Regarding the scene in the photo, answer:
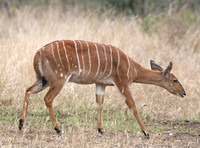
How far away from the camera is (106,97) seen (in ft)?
21.8

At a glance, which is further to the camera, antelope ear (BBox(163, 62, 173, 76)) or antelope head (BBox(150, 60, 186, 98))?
antelope head (BBox(150, 60, 186, 98))

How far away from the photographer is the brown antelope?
4809 mm

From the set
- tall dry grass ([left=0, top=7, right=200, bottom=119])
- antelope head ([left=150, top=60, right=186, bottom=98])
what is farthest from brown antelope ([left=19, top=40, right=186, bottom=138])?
tall dry grass ([left=0, top=7, right=200, bottom=119])

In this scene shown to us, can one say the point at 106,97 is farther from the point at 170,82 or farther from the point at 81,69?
the point at 81,69

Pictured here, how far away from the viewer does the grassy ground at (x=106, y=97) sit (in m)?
4.82

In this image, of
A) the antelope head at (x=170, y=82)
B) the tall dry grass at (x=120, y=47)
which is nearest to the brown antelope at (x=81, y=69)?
the antelope head at (x=170, y=82)

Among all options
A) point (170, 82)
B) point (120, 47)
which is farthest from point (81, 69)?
point (120, 47)

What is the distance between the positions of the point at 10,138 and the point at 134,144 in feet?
4.61

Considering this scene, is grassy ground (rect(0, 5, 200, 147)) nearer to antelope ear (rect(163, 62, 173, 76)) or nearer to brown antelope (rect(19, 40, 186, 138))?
brown antelope (rect(19, 40, 186, 138))

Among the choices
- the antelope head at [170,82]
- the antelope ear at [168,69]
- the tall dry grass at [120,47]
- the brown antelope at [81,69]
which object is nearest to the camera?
the brown antelope at [81,69]

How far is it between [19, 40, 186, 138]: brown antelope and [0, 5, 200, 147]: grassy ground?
11.9 inches

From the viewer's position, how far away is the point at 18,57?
288 inches

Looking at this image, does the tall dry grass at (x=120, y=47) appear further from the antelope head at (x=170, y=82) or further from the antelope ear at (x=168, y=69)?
the antelope ear at (x=168, y=69)

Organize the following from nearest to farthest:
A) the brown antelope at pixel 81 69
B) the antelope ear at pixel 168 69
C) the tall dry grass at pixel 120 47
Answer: the brown antelope at pixel 81 69
the antelope ear at pixel 168 69
the tall dry grass at pixel 120 47
